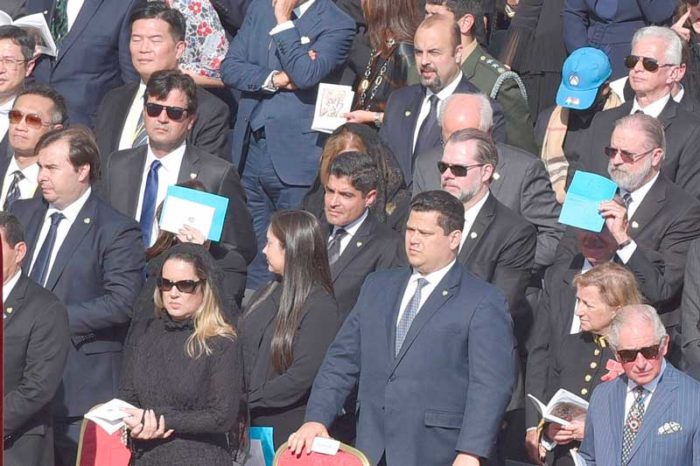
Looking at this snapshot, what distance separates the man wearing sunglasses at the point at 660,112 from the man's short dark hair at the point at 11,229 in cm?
380

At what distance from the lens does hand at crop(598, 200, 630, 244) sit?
26.4ft

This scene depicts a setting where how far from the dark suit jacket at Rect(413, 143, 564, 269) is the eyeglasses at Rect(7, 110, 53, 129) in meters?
2.61

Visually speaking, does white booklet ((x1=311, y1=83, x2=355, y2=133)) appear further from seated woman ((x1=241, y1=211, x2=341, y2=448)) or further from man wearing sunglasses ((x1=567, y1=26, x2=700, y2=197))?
seated woman ((x1=241, y1=211, x2=341, y2=448))

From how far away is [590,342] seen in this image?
26.5 feet

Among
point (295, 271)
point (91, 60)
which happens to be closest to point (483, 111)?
point (295, 271)

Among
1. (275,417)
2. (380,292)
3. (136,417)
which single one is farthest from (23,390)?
(380,292)

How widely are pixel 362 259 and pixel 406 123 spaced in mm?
1594

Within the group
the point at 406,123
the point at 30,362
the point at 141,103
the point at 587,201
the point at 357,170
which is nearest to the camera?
the point at 30,362

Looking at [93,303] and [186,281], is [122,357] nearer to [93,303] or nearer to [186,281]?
[93,303]

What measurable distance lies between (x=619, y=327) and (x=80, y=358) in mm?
3182

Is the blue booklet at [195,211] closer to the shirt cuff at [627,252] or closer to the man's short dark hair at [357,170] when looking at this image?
the man's short dark hair at [357,170]

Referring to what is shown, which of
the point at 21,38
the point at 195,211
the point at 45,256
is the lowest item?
the point at 45,256

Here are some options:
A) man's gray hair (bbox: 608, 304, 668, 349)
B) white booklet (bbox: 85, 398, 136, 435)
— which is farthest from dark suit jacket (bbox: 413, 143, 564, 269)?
white booklet (bbox: 85, 398, 136, 435)

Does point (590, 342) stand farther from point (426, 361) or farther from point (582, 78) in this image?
point (582, 78)
